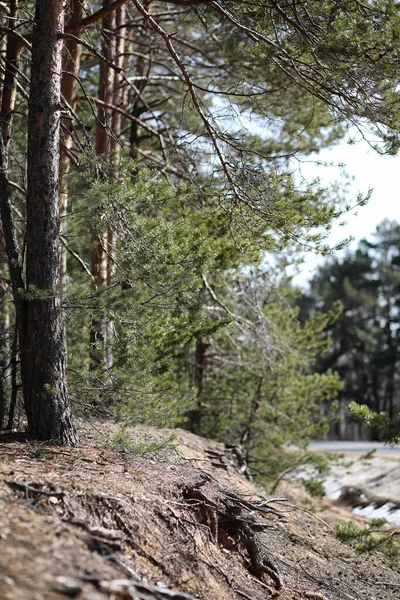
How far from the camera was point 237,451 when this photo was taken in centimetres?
1134

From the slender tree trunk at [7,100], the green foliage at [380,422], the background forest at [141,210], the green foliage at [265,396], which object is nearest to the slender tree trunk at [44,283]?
the background forest at [141,210]

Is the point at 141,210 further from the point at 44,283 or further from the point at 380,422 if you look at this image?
the point at 380,422

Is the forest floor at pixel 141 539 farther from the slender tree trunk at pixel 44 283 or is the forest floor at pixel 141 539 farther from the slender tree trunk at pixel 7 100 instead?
the slender tree trunk at pixel 7 100

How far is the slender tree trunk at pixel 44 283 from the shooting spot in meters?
6.39

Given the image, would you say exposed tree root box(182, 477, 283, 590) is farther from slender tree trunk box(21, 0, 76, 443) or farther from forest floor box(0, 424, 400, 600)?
slender tree trunk box(21, 0, 76, 443)

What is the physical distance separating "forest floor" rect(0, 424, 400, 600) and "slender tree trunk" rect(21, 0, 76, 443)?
1.14 ft

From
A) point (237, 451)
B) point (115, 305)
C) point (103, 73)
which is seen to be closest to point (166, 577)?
point (115, 305)

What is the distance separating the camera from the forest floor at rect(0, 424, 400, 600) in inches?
149

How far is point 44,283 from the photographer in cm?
642

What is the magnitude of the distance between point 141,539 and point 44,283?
2.60m

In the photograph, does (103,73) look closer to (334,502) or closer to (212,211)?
(212,211)

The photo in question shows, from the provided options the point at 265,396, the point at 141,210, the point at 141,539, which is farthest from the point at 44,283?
the point at 265,396

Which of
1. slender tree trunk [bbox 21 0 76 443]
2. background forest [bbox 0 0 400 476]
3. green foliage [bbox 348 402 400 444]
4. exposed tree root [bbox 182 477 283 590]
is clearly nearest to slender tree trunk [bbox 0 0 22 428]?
background forest [bbox 0 0 400 476]

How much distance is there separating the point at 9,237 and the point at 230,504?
3.55m
